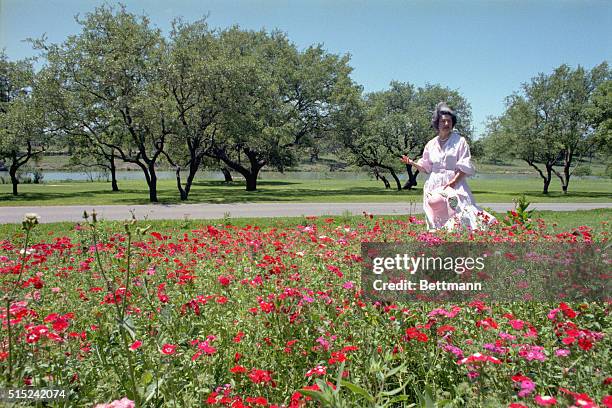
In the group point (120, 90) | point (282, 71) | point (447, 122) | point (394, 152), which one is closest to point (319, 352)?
point (447, 122)

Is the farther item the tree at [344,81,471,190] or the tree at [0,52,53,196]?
the tree at [344,81,471,190]

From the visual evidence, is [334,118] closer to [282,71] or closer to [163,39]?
[282,71]

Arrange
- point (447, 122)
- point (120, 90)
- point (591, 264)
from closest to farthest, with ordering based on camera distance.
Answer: point (591, 264) → point (447, 122) → point (120, 90)

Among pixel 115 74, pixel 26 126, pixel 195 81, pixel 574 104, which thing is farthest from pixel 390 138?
pixel 26 126

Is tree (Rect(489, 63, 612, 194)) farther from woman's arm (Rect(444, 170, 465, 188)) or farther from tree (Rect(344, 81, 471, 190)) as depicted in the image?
woman's arm (Rect(444, 170, 465, 188))

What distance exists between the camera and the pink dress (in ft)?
28.9

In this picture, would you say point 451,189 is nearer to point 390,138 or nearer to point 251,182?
point 251,182

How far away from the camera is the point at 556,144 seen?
35.7 meters

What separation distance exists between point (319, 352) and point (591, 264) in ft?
10.2

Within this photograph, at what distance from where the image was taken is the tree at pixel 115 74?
2333 centimetres

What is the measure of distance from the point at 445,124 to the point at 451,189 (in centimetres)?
127

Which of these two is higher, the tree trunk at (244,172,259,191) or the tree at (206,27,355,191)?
the tree at (206,27,355,191)

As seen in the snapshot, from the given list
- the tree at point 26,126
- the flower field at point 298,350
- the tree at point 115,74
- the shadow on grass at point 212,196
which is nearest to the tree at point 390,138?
the shadow on grass at point 212,196

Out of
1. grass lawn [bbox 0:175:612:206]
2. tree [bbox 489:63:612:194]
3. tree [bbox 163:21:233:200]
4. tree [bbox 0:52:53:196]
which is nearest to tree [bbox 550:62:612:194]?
tree [bbox 489:63:612:194]
